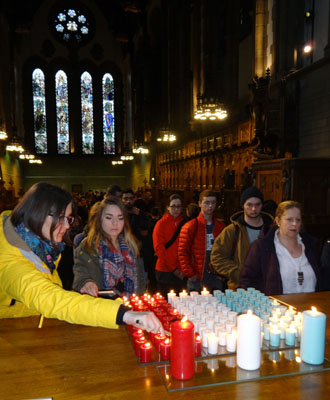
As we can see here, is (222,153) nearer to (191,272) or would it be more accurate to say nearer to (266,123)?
(266,123)

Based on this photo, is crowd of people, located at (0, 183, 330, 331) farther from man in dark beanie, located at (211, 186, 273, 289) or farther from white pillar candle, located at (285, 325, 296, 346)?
white pillar candle, located at (285, 325, 296, 346)

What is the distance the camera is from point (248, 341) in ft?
4.90

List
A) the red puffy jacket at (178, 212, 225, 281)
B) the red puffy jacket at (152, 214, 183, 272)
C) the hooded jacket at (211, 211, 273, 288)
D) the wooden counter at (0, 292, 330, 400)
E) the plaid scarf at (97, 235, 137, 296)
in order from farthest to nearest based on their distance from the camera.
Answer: the red puffy jacket at (152, 214, 183, 272), the red puffy jacket at (178, 212, 225, 281), the hooded jacket at (211, 211, 273, 288), the plaid scarf at (97, 235, 137, 296), the wooden counter at (0, 292, 330, 400)

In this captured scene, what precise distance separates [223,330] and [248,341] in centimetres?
26

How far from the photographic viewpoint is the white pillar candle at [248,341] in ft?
4.81

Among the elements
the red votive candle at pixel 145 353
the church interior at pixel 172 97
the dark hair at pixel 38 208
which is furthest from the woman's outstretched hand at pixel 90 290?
the church interior at pixel 172 97

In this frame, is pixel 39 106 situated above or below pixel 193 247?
above

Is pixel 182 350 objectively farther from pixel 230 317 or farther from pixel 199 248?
pixel 199 248

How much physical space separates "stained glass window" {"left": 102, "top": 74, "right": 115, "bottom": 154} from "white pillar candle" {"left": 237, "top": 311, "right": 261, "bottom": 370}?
30.3 meters

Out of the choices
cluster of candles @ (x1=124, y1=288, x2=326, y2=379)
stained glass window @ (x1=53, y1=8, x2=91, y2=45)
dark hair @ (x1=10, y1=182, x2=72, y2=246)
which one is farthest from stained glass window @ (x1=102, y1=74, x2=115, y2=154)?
dark hair @ (x1=10, y1=182, x2=72, y2=246)

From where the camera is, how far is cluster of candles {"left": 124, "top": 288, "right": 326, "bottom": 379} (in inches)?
57.9

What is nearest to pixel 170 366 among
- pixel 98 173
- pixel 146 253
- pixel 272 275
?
pixel 272 275

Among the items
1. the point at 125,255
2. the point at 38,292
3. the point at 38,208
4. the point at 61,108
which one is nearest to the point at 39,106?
the point at 61,108

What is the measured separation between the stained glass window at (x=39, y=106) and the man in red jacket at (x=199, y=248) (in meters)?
27.8
